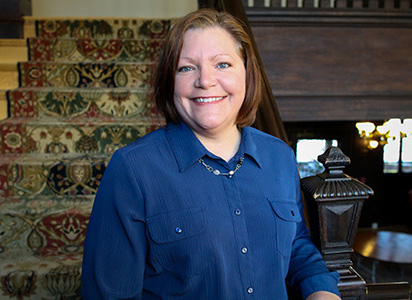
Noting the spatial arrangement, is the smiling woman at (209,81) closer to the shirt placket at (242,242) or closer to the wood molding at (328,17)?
the shirt placket at (242,242)

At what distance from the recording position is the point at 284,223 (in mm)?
998

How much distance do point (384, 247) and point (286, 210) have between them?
5750mm

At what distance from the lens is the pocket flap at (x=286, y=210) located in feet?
3.24

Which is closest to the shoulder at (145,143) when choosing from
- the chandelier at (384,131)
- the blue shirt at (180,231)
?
the blue shirt at (180,231)

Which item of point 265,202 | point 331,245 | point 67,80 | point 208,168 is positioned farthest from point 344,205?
point 67,80

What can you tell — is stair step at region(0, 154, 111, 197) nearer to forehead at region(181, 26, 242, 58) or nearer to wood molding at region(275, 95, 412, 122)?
wood molding at region(275, 95, 412, 122)

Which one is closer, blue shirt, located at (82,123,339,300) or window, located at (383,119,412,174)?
blue shirt, located at (82,123,339,300)

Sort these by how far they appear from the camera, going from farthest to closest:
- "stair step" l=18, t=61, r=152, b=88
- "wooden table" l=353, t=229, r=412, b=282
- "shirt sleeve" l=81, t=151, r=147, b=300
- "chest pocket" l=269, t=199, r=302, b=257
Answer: "wooden table" l=353, t=229, r=412, b=282
"stair step" l=18, t=61, r=152, b=88
"chest pocket" l=269, t=199, r=302, b=257
"shirt sleeve" l=81, t=151, r=147, b=300

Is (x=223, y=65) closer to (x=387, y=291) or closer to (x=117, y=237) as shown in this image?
(x=117, y=237)

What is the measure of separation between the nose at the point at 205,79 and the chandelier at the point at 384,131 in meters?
6.37

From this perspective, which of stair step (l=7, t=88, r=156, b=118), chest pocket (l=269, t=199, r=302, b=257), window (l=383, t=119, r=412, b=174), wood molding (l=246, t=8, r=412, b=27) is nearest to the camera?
chest pocket (l=269, t=199, r=302, b=257)

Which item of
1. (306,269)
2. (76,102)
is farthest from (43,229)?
(306,269)

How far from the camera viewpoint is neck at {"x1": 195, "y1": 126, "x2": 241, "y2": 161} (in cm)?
103

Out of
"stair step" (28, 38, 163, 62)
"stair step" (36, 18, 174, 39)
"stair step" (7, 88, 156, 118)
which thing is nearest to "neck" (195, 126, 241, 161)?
"stair step" (7, 88, 156, 118)
